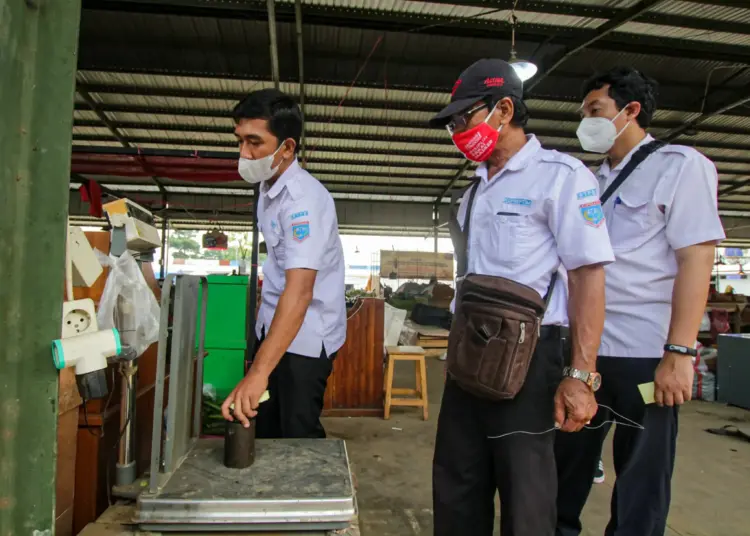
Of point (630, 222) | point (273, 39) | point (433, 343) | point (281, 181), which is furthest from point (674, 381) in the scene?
point (433, 343)

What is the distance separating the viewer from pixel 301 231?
1.47 meters

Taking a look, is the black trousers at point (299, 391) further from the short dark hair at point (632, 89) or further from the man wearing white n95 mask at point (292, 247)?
the short dark hair at point (632, 89)

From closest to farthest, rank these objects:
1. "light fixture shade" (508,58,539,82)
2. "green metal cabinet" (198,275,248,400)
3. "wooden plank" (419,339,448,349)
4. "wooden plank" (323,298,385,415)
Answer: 1. "green metal cabinet" (198,275,248,400)
2. "light fixture shade" (508,58,539,82)
3. "wooden plank" (323,298,385,415)
4. "wooden plank" (419,339,448,349)

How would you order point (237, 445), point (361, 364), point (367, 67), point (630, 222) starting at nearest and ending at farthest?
point (237, 445) < point (630, 222) < point (361, 364) < point (367, 67)

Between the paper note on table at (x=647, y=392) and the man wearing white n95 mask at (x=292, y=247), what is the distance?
0.97 m

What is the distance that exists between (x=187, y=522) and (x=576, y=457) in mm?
1264

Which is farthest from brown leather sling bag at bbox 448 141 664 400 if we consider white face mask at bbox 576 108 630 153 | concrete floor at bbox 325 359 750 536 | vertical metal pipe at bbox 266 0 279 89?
vertical metal pipe at bbox 266 0 279 89

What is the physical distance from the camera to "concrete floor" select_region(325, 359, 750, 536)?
2.39 meters

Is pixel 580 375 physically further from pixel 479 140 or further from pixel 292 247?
pixel 292 247

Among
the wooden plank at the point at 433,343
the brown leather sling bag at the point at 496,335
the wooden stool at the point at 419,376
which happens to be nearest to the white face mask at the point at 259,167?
the brown leather sling bag at the point at 496,335

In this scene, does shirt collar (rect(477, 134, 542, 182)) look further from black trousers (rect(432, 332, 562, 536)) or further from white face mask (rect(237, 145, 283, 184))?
Answer: white face mask (rect(237, 145, 283, 184))

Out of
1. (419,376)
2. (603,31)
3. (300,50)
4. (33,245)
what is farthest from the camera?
(300,50)

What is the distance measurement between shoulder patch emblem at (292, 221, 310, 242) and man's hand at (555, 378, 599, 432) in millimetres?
836

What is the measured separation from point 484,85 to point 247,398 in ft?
3.52
